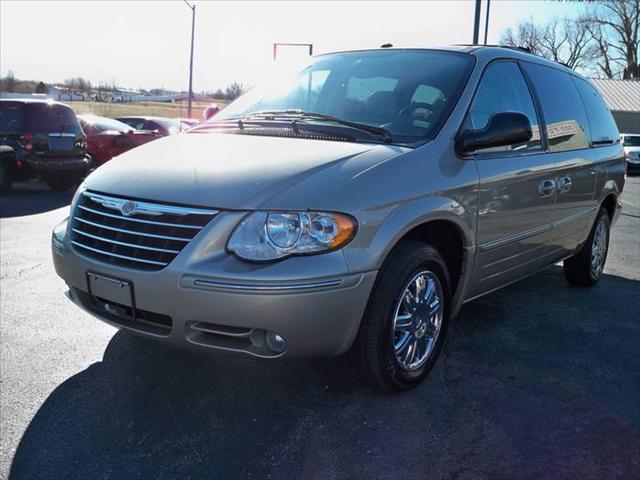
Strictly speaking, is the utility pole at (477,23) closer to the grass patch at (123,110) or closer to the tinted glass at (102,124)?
the tinted glass at (102,124)

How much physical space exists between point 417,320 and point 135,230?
149 cm

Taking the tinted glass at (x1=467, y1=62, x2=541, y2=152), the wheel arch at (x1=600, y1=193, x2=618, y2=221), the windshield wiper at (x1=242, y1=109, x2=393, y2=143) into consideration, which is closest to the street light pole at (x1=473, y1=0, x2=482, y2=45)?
the wheel arch at (x1=600, y1=193, x2=618, y2=221)

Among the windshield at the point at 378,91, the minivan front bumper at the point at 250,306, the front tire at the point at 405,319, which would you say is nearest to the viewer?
the minivan front bumper at the point at 250,306

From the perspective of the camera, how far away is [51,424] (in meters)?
2.94

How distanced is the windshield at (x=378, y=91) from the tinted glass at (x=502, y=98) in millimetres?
149

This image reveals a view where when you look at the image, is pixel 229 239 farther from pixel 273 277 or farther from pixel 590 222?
pixel 590 222

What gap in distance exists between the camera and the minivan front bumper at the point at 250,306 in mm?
2654

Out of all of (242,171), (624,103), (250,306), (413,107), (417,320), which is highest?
(624,103)

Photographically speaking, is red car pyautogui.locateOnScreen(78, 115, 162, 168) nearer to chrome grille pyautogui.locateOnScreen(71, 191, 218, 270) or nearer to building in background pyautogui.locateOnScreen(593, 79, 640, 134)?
chrome grille pyautogui.locateOnScreen(71, 191, 218, 270)

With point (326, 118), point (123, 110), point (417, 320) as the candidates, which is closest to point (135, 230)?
point (326, 118)

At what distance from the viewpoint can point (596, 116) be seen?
540 centimetres

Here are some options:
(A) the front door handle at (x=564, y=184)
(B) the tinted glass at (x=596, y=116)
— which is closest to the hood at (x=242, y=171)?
(A) the front door handle at (x=564, y=184)

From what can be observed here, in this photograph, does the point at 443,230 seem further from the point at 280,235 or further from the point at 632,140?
the point at 632,140

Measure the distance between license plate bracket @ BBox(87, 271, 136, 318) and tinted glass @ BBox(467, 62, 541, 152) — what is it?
2025mm
